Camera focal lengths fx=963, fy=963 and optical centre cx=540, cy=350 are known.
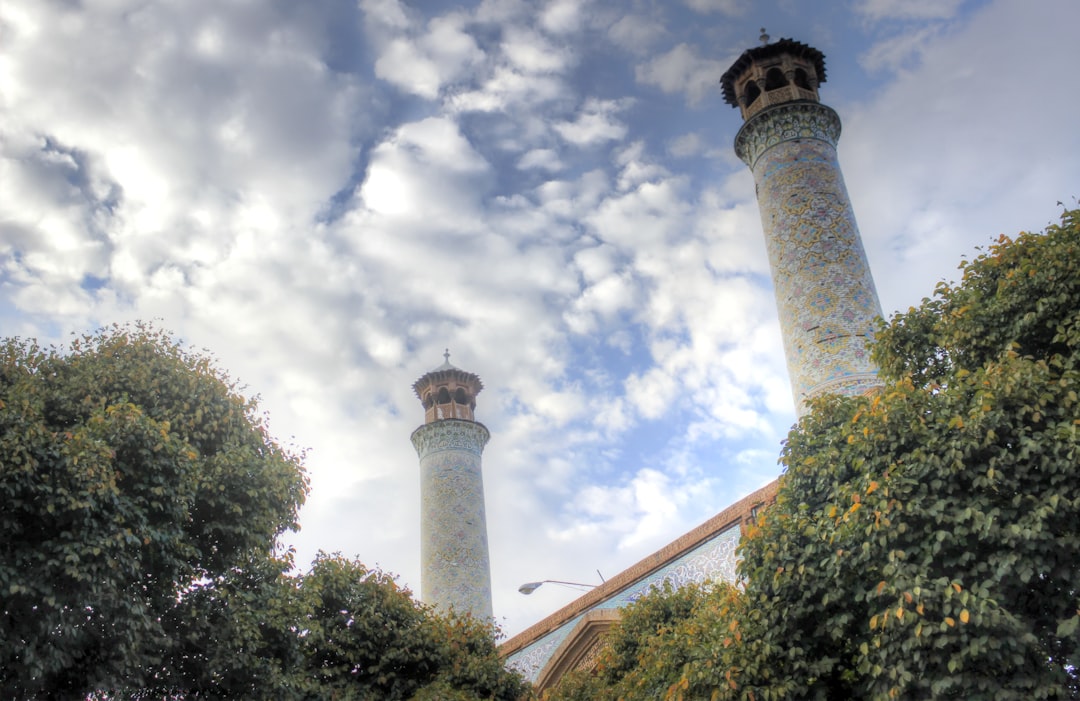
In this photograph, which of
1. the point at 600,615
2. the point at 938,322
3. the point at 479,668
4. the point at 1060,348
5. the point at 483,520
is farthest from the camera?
the point at 483,520

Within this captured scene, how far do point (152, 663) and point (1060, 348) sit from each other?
8317mm

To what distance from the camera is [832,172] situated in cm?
1459

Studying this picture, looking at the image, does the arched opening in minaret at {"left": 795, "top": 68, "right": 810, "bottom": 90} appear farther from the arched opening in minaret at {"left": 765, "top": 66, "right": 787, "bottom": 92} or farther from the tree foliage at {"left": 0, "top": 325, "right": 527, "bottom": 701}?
the tree foliage at {"left": 0, "top": 325, "right": 527, "bottom": 701}

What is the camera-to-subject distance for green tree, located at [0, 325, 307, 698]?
766 centimetres

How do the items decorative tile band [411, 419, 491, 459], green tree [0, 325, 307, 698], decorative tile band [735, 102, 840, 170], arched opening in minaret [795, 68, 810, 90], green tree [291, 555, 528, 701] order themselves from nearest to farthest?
green tree [0, 325, 307, 698] < green tree [291, 555, 528, 701] < decorative tile band [735, 102, 840, 170] < arched opening in minaret [795, 68, 810, 90] < decorative tile band [411, 419, 491, 459]

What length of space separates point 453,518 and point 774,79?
12419 mm

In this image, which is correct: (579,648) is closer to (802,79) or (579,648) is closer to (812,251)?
(812,251)

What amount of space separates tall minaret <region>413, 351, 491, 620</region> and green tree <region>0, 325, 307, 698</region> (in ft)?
39.6

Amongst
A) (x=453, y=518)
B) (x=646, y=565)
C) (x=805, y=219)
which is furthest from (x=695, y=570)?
(x=453, y=518)

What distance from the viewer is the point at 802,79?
15734 millimetres

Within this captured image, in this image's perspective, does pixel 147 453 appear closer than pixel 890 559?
No

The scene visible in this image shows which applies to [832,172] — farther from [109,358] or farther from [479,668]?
[109,358]

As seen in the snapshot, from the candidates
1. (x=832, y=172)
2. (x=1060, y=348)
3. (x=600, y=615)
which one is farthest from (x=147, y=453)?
(x=832, y=172)

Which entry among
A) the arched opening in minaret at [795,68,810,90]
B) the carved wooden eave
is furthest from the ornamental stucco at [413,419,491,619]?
the arched opening in minaret at [795,68,810,90]
